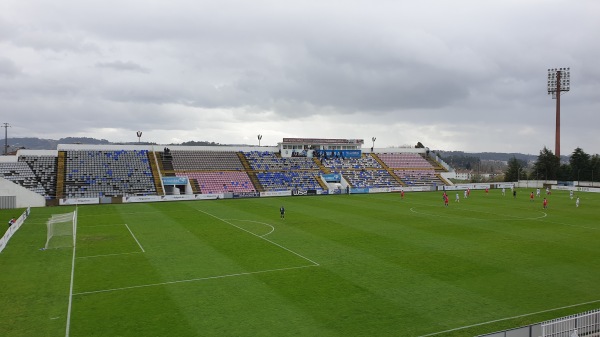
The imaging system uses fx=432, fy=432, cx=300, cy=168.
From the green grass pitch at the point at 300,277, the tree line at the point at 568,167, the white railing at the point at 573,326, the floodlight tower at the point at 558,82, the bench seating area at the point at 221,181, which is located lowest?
the green grass pitch at the point at 300,277

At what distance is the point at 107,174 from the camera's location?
59.4 meters

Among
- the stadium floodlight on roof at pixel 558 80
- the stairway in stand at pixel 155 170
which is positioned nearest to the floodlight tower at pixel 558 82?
the stadium floodlight on roof at pixel 558 80

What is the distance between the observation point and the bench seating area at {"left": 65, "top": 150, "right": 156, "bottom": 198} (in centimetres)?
5491

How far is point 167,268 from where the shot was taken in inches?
814

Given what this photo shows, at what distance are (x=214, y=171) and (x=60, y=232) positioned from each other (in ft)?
131

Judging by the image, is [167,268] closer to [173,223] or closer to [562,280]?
[173,223]

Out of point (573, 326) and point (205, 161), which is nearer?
point (573, 326)

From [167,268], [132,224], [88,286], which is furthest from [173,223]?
[88,286]

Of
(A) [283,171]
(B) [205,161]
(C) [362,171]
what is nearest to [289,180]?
(A) [283,171]

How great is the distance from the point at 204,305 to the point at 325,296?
14.8 ft

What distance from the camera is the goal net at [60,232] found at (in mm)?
26141

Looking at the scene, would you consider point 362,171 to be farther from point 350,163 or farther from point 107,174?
point 107,174

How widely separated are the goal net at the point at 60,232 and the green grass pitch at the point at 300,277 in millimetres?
867

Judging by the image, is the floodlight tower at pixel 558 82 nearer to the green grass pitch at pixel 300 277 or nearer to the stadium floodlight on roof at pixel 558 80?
the stadium floodlight on roof at pixel 558 80
